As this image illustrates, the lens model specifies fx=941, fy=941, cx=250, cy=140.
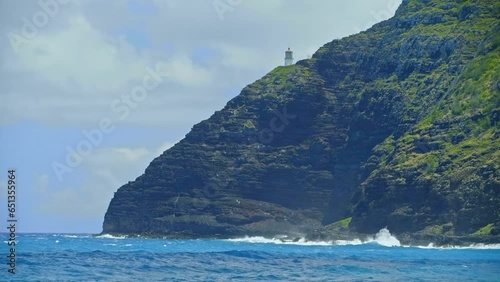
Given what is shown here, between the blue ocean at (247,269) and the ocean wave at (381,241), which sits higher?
the ocean wave at (381,241)

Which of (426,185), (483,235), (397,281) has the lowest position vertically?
(397,281)

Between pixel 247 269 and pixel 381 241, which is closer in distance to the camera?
pixel 247 269

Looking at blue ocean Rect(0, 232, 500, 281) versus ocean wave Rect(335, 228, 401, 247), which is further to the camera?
ocean wave Rect(335, 228, 401, 247)

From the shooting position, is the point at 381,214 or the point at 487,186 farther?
the point at 381,214

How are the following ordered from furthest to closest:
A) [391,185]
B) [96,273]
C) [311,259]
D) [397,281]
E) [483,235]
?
[391,185]
[483,235]
[311,259]
[96,273]
[397,281]

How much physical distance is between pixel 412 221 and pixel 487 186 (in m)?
24.4

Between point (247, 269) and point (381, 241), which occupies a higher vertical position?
point (381, 241)

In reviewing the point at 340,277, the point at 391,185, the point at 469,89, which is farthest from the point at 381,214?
the point at 340,277

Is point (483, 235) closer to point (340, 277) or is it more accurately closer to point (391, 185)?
point (391, 185)

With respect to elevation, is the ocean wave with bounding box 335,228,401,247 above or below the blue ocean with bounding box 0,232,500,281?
above

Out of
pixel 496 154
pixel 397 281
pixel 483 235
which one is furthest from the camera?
pixel 496 154

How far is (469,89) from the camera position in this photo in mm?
193000

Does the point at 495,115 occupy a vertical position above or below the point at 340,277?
above

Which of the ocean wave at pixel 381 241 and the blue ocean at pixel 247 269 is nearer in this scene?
the blue ocean at pixel 247 269
